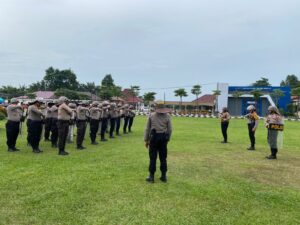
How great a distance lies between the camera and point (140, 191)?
7047 mm

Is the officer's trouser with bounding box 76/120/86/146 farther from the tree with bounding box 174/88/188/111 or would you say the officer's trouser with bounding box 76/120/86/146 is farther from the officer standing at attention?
the tree with bounding box 174/88/188/111

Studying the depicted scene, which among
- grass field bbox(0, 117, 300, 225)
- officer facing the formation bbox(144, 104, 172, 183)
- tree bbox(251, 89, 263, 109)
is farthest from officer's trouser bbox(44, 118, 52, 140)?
tree bbox(251, 89, 263, 109)

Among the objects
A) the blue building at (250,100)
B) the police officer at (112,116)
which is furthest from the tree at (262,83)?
the police officer at (112,116)

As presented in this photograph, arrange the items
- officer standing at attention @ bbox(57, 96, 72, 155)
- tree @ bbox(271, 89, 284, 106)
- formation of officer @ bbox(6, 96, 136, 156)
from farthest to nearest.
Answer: tree @ bbox(271, 89, 284, 106), formation of officer @ bbox(6, 96, 136, 156), officer standing at attention @ bbox(57, 96, 72, 155)

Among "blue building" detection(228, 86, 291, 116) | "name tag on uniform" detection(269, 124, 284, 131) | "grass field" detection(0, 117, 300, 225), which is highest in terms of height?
"blue building" detection(228, 86, 291, 116)

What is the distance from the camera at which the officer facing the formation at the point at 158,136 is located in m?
7.82

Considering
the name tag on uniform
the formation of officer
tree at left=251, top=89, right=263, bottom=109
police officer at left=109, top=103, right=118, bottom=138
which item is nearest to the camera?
the formation of officer

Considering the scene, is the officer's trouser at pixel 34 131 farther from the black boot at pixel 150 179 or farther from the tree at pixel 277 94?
the tree at pixel 277 94

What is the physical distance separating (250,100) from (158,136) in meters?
58.0

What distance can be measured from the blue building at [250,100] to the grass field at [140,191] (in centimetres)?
5245

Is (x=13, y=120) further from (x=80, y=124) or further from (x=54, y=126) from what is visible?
(x=80, y=124)

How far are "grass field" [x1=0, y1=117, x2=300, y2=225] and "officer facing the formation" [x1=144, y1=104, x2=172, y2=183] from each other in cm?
40

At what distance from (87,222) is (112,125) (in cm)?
1257

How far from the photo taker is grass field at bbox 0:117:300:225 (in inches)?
221
